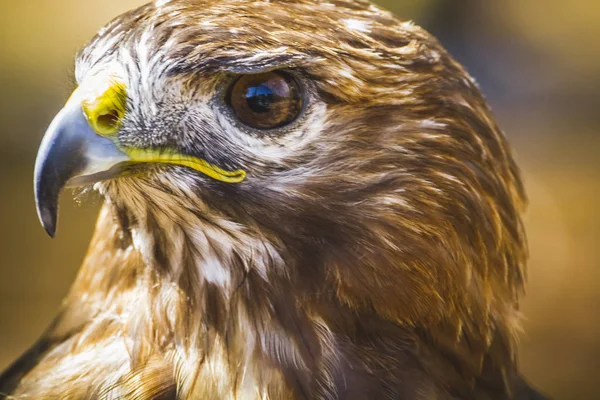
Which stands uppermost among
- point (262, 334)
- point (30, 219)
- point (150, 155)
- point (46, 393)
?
point (150, 155)

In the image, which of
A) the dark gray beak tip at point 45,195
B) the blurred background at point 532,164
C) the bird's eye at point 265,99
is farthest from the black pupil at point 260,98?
the blurred background at point 532,164

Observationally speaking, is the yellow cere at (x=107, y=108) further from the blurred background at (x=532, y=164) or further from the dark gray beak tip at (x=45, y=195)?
the blurred background at (x=532, y=164)

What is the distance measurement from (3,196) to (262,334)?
165cm

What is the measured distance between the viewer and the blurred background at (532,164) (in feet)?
7.24

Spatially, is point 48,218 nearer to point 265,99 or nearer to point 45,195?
point 45,195

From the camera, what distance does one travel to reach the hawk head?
0.73m

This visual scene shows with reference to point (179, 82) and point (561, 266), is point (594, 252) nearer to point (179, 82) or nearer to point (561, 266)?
point (561, 266)

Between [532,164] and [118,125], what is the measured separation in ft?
6.76

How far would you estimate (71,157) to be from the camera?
0.71 meters

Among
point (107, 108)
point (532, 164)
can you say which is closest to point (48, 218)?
point (107, 108)

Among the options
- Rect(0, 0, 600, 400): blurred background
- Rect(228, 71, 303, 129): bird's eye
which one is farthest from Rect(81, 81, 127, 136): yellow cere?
Rect(0, 0, 600, 400): blurred background

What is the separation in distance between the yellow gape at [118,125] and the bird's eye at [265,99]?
2.4 inches

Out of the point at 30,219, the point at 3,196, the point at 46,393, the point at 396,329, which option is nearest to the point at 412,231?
the point at 396,329

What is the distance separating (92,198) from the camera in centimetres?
86
